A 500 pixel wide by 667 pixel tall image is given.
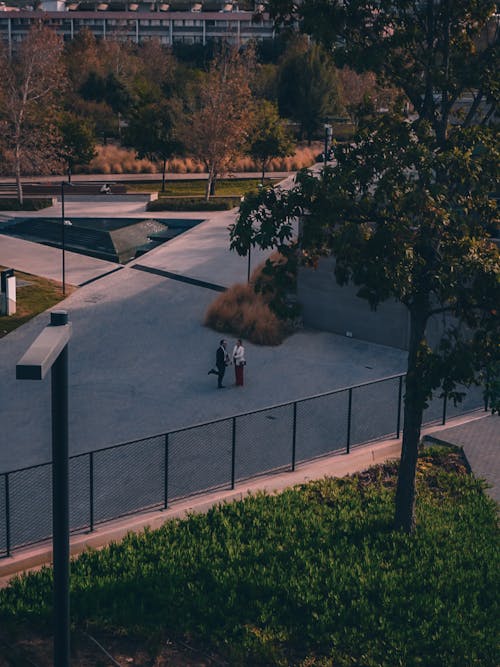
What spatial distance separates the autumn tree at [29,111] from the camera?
48.2 m

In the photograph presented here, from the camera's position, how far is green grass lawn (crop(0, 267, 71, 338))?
28.7 meters

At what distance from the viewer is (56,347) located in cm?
722

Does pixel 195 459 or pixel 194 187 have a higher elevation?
pixel 194 187

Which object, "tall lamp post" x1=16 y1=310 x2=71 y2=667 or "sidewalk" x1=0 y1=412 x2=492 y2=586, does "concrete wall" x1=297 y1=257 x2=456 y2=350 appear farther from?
"tall lamp post" x1=16 y1=310 x2=71 y2=667

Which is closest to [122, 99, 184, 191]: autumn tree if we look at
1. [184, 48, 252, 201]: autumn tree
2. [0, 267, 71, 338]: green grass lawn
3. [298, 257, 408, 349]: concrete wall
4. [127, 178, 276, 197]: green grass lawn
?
[127, 178, 276, 197]: green grass lawn

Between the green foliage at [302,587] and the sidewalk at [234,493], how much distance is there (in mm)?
592

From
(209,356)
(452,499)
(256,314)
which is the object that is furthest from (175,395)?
(452,499)

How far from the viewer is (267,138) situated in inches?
2207

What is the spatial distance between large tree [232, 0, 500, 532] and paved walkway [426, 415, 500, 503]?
3.80 metres

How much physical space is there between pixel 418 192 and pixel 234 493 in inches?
256

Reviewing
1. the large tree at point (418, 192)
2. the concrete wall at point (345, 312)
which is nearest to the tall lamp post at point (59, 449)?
the large tree at point (418, 192)

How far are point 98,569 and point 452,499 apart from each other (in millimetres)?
6141

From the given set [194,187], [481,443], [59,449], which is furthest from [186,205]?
[59,449]

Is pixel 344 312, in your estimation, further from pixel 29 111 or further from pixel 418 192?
pixel 29 111
